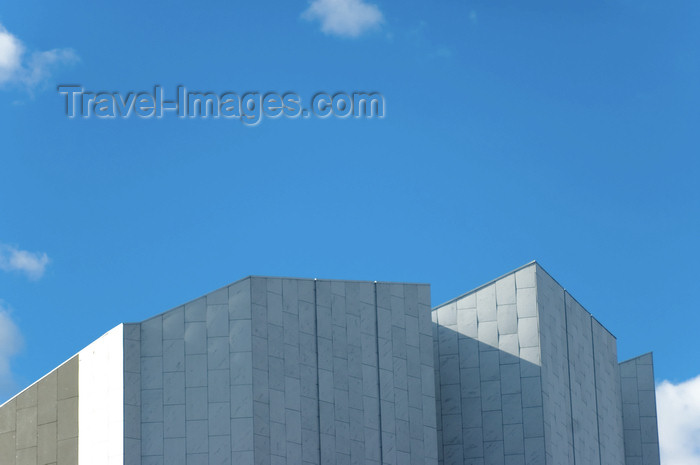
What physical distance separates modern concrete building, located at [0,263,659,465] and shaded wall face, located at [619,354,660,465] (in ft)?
28.2

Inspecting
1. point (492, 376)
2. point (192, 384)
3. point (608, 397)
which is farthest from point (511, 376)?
point (192, 384)

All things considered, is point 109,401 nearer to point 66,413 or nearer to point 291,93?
point 66,413

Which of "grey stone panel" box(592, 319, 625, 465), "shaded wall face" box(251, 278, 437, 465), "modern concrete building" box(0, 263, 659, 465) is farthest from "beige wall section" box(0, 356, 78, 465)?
"grey stone panel" box(592, 319, 625, 465)

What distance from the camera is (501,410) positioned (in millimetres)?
63125

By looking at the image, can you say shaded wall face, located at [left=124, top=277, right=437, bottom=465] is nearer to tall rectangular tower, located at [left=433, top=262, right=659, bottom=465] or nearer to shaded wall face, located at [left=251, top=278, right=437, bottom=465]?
shaded wall face, located at [left=251, top=278, right=437, bottom=465]

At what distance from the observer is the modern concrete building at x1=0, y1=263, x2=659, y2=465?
5228 cm

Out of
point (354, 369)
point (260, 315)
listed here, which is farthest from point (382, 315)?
point (260, 315)

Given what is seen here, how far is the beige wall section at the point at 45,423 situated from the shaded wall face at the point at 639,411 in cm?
3566

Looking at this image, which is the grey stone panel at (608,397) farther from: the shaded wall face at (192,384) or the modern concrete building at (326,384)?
the shaded wall face at (192,384)

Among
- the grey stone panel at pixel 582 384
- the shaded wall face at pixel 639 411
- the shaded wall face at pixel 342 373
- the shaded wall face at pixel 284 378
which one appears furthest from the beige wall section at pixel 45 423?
the shaded wall face at pixel 639 411

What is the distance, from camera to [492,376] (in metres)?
63.6

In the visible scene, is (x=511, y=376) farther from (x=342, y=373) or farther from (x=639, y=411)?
(x=639, y=411)

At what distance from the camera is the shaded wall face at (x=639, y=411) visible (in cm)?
7612

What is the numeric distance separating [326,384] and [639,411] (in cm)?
2823
